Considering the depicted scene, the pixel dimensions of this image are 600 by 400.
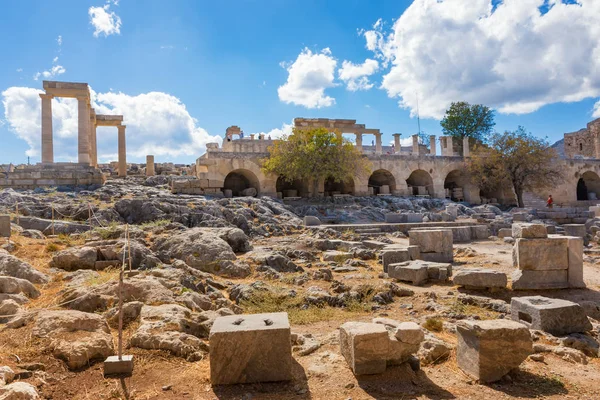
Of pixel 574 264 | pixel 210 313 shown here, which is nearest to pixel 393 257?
pixel 574 264

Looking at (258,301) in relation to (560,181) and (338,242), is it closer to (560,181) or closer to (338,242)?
(338,242)

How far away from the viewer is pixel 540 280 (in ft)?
26.9

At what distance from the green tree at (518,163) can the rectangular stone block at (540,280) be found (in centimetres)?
2178

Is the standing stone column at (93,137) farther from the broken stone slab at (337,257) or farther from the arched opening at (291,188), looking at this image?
the broken stone slab at (337,257)

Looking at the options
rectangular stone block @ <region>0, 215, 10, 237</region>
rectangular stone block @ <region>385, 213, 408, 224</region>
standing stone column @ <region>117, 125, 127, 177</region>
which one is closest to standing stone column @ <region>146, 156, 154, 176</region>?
standing stone column @ <region>117, 125, 127, 177</region>

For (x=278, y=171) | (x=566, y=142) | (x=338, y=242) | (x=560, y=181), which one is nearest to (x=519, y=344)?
(x=338, y=242)

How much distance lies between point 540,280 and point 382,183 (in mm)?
24607

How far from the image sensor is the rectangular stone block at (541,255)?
8.23 m

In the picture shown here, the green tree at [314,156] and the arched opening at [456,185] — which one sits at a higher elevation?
the green tree at [314,156]

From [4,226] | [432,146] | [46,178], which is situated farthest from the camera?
[432,146]

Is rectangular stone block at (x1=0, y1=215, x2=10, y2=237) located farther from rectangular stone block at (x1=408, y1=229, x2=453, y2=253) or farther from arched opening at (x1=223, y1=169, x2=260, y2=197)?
arched opening at (x1=223, y1=169, x2=260, y2=197)

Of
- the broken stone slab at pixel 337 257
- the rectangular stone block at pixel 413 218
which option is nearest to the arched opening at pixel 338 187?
the rectangular stone block at pixel 413 218

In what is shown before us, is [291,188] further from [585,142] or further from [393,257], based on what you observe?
[585,142]

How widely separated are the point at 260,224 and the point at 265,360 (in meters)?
13.5
